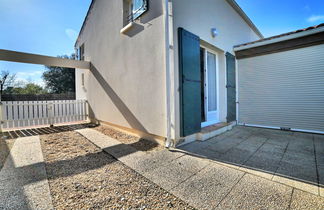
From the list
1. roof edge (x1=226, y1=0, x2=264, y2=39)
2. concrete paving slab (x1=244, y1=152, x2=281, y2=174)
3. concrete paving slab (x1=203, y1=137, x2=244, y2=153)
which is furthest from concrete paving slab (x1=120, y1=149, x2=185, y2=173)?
roof edge (x1=226, y1=0, x2=264, y2=39)

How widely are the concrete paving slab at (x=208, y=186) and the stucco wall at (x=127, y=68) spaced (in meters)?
1.46

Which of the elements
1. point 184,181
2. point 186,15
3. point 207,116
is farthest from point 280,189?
point 186,15

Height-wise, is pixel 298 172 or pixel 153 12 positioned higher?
pixel 153 12

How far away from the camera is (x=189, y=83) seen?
3342 mm

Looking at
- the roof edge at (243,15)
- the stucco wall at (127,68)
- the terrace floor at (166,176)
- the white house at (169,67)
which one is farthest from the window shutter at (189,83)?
the roof edge at (243,15)

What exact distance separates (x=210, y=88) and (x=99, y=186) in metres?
4.01

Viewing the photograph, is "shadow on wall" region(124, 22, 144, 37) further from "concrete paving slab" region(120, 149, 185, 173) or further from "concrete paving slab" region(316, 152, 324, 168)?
"concrete paving slab" region(316, 152, 324, 168)

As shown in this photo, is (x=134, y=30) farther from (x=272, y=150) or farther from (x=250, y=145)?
(x=272, y=150)

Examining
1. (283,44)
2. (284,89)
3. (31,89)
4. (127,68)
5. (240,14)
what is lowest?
(284,89)

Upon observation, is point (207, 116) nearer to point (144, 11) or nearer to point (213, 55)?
point (213, 55)

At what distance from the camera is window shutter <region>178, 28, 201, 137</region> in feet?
10.4

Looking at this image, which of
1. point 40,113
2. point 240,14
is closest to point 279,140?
point 240,14

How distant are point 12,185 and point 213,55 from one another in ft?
18.1

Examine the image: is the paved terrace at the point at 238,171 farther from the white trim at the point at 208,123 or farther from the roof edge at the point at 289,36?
the roof edge at the point at 289,36
